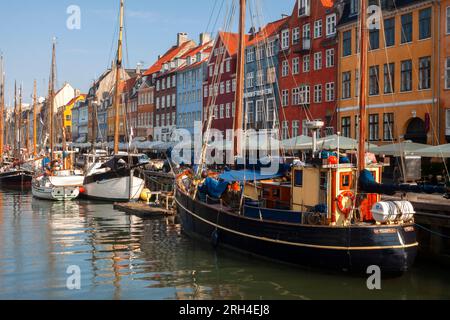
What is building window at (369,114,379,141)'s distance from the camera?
126 feet

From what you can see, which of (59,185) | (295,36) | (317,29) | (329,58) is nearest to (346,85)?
(329,58)

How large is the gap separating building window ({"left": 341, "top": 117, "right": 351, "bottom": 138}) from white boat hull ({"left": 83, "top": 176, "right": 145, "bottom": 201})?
15380 millimetres

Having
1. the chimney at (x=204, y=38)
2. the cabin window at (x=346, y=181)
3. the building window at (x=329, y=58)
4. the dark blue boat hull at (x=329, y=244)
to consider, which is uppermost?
the chimney at (x=204, y=38)

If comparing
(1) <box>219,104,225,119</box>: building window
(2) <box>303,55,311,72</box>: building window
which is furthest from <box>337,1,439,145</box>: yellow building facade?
(1) <box>219,104,225,119</box>: building window

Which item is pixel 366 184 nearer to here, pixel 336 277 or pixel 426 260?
pixel 336 277

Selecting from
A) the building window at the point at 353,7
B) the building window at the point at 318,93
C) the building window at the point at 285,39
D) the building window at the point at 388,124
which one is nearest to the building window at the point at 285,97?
the building window at the point at 285,39

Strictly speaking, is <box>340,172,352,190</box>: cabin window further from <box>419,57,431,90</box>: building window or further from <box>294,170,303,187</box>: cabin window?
<box>419,57,431,90</box>: building window

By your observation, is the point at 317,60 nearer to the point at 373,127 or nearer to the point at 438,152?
the point at 373,127

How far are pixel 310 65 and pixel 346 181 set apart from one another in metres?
31.3

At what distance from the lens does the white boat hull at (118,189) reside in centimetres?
3741

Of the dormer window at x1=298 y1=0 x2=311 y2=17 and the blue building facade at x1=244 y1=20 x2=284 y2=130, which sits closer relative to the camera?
the dormer window at x1=298 y1=0 x2=311 y2=17

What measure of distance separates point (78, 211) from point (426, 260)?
20971mm

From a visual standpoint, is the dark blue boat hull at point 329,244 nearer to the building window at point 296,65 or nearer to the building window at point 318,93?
the building window at point 318,93

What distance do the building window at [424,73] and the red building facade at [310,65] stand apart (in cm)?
907
